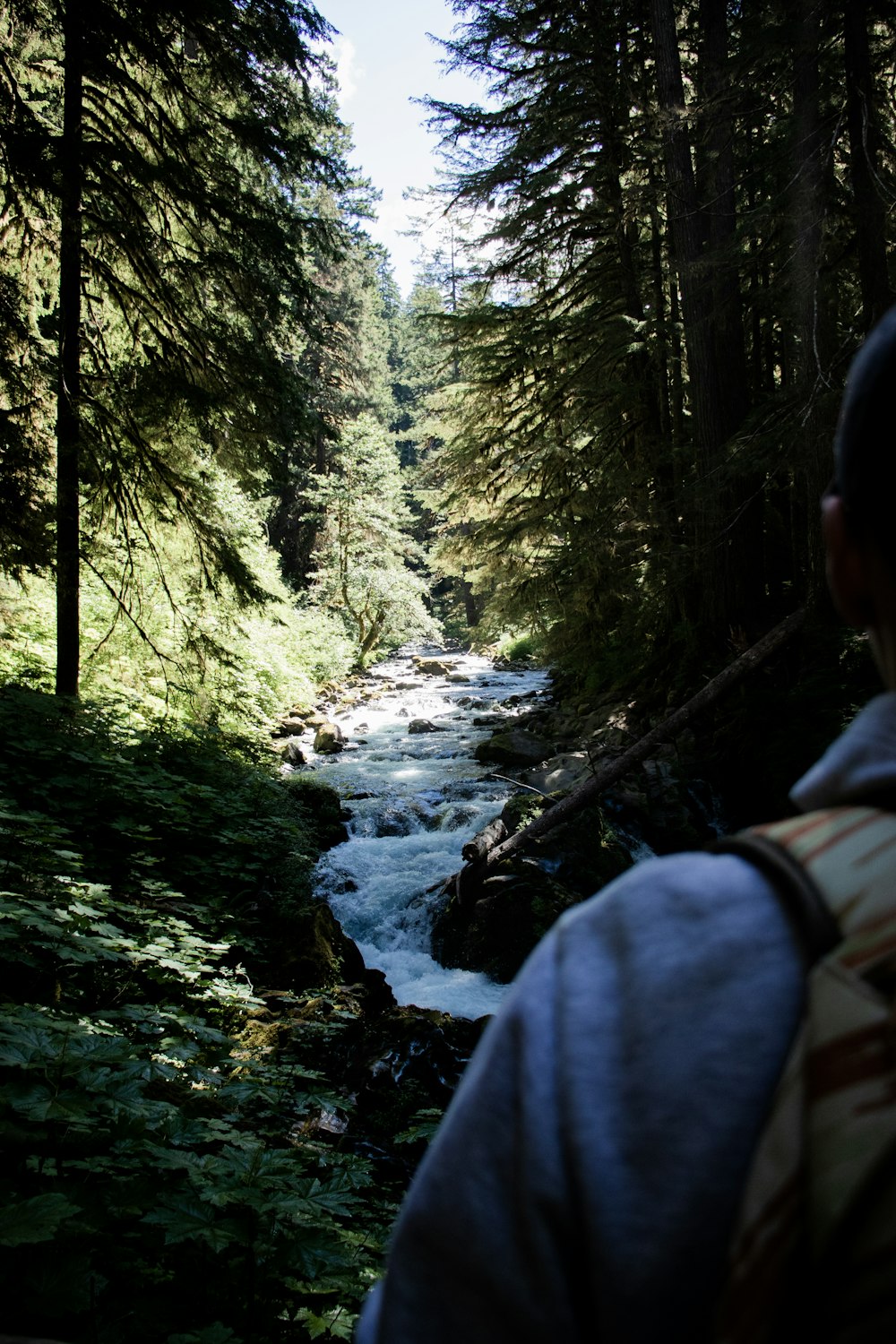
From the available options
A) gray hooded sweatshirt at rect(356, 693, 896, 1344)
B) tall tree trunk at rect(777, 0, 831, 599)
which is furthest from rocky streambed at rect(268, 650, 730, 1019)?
gray hooded sweatshirt at rect(356, 693, 896, 1344)

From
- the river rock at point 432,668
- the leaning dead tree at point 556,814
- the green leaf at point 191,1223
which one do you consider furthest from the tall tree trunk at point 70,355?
the river rock at point 432,668

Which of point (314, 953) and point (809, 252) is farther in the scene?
point (809, 252)

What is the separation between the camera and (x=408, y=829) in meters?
9.69

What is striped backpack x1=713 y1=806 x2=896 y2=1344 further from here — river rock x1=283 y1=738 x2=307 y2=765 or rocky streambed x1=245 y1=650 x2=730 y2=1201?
river rock x1=283 y1=738 x2=307 y2=765

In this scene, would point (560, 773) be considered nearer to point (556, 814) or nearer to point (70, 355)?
point (556, 814)

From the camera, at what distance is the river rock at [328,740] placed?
13.5m

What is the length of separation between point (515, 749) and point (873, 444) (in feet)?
37.3

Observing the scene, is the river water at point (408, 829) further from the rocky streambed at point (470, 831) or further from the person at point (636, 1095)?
the person at point (636, 1095)

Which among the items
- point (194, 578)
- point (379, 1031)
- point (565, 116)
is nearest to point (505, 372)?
point (565, 116)

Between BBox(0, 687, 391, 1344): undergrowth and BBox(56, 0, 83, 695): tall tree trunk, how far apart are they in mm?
1429

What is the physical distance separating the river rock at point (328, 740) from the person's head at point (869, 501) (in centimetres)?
1300

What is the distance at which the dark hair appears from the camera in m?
0.58

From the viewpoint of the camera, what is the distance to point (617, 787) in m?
8.62

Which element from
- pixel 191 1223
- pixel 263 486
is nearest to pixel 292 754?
pixel 263 486
